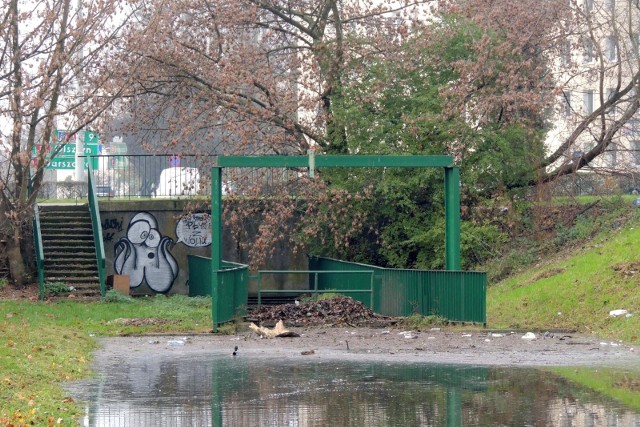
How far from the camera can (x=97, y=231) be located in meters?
30.5

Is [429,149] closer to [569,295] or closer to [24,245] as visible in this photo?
[569,295]

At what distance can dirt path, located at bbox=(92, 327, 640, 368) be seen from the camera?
1539 cm

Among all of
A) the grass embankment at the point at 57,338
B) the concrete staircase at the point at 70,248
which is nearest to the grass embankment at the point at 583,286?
the grass embankment at the point at 57,338

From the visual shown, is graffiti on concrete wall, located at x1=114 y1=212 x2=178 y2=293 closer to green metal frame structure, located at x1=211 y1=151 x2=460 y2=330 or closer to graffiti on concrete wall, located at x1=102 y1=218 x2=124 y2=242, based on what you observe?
graffiti on concrete wall, located at x1=102 y1=218 x2=124 y2=242

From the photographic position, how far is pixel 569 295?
874 inches

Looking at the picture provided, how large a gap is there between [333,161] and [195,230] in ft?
41.7

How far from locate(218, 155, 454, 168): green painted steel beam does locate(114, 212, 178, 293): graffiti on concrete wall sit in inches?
499

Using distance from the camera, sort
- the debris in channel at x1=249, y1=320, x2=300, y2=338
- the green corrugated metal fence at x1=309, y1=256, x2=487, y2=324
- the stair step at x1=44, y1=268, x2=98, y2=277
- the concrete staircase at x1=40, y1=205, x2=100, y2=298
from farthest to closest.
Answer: the stair step at x1=44, y1=268, x2=98, y2=277 < the concrete staircase at x1=40, y1=205, x2=100, y2=298 < the green corrugated metal fence at x1=309, y1=256, x2=487, y2=324 < the debris in channel at x1=249, y1=320, x2=300, y2=338

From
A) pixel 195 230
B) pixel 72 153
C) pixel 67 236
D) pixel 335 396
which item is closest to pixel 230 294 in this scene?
pixel 335 396

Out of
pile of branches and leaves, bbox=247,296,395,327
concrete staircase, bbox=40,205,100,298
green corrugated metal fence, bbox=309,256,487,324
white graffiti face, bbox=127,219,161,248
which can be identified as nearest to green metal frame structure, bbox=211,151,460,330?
green corrugated metal fence, bbox=309,256,487,324

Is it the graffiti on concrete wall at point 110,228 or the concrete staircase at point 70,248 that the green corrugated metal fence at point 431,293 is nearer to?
the concrete staircase at point 70,248

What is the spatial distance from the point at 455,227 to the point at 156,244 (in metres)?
14.0

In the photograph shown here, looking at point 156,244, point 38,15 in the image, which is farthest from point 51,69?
point 156,244

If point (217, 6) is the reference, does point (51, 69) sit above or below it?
below
